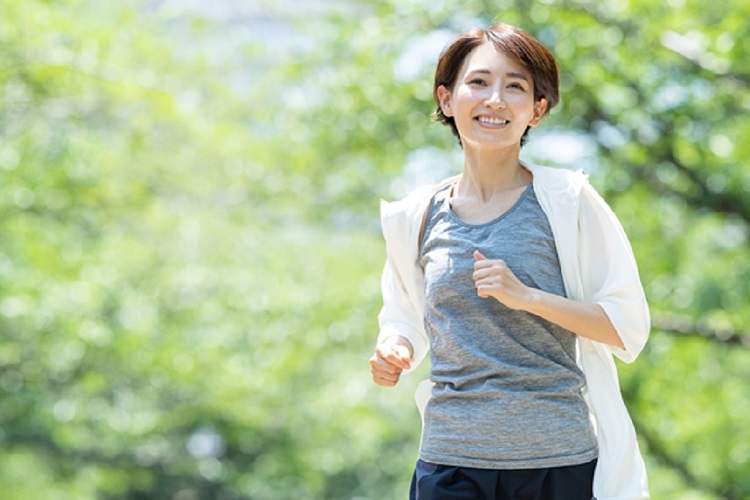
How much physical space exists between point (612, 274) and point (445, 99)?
1.45ft

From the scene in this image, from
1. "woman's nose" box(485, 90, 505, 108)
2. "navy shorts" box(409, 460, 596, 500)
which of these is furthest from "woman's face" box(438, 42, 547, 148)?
"navy shorts" box(409, 460, 596, 500)

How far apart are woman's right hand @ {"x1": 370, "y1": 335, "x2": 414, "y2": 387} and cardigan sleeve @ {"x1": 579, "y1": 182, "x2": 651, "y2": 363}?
1.09ft

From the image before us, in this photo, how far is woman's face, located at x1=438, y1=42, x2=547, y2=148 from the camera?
205 cm

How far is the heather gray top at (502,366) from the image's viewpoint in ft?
6.45

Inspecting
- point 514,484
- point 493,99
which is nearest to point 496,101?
point 493,99

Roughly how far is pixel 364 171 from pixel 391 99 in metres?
1.42

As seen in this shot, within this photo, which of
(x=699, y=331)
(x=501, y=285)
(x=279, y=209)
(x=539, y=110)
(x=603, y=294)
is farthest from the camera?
(x=279, y=209)

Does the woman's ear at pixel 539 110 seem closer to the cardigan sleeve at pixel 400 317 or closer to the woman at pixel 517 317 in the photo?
the woman at pixel 517 317

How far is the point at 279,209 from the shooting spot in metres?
10.0

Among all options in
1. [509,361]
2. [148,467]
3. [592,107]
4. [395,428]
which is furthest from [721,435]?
[509,361]

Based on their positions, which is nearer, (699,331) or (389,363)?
(389,363)

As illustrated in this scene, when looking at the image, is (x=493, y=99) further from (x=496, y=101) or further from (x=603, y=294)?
(x=603, y=294)

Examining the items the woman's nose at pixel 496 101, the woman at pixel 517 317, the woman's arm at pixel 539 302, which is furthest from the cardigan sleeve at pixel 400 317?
the woman's nose at pixel 496 101

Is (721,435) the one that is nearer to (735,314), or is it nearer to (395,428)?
(735,314)
